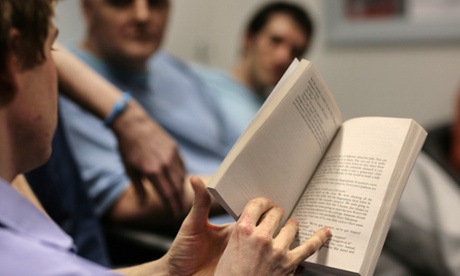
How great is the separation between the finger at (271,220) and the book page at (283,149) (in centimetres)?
3

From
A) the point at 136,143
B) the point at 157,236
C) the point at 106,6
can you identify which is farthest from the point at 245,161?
the point at 106,6

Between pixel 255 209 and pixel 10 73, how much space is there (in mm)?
311

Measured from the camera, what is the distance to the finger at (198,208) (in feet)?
2.58

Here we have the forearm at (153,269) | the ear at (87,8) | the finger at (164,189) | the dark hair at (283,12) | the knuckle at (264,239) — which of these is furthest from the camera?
the dark hair at (283,12)

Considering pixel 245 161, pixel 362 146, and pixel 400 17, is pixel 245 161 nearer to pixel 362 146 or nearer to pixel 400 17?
pixel 362 146

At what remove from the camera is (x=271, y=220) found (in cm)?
74

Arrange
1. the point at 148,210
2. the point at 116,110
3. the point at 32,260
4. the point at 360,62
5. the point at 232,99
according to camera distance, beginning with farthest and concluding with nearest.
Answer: the point at 360,62 < the point at 232,99 < the point at 148,210 < the point at 116,110 < the point at 32,260

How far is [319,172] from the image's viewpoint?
86 centimetres

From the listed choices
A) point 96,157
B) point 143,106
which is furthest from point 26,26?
point 143,106

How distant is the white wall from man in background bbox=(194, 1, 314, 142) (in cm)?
38

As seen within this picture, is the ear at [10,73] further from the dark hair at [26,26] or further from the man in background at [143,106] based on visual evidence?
the man in background at [143,106]

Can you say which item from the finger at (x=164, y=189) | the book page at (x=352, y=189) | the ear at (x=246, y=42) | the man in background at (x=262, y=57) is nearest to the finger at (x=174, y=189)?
the finger at (x=164, y=189)

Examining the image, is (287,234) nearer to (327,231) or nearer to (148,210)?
(327,231)

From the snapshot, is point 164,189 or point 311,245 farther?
point 164,189
